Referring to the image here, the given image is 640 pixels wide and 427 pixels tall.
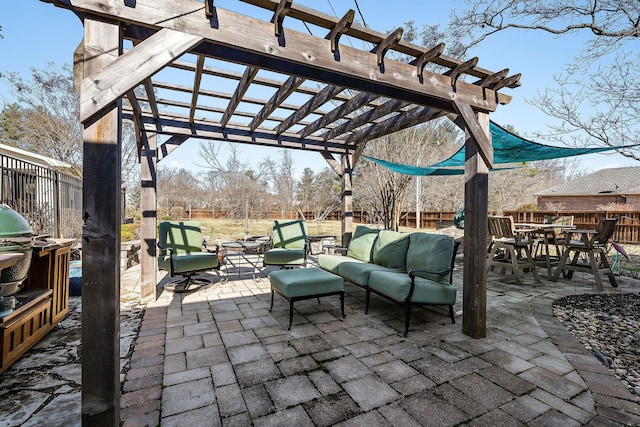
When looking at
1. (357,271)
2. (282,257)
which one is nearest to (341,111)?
(357,271)

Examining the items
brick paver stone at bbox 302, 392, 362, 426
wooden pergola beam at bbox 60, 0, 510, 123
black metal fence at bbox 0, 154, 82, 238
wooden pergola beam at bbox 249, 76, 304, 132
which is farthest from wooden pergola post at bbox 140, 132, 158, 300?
brick paver stone at bbox 302, 392, 362, 426

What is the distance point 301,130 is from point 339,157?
3.86 ft

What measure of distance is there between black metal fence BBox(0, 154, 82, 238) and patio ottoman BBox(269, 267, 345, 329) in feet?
10.5

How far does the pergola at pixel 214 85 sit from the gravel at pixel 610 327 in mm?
939

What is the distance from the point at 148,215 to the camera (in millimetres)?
4266

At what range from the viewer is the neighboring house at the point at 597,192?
16.6 meters

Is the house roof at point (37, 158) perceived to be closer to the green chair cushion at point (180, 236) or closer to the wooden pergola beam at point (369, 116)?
the green chair cushion at point (180, 236)

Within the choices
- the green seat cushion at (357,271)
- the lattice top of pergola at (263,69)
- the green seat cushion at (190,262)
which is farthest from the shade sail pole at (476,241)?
the green seat cushion at (190,262)

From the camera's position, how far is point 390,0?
4633 mm

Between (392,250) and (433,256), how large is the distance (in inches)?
26.3

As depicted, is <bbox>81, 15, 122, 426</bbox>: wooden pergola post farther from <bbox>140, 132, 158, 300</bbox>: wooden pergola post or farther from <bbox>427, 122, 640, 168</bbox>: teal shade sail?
<bbox>427, 122, 640, 168</bbox>: teal shade sail

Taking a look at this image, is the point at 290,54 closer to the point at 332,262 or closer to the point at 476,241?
the point at 476,241

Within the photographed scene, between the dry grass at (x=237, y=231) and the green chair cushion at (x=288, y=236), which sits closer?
the green chair cushion at (x=288, y=236)

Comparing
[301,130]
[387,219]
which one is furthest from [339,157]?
[387,219]
